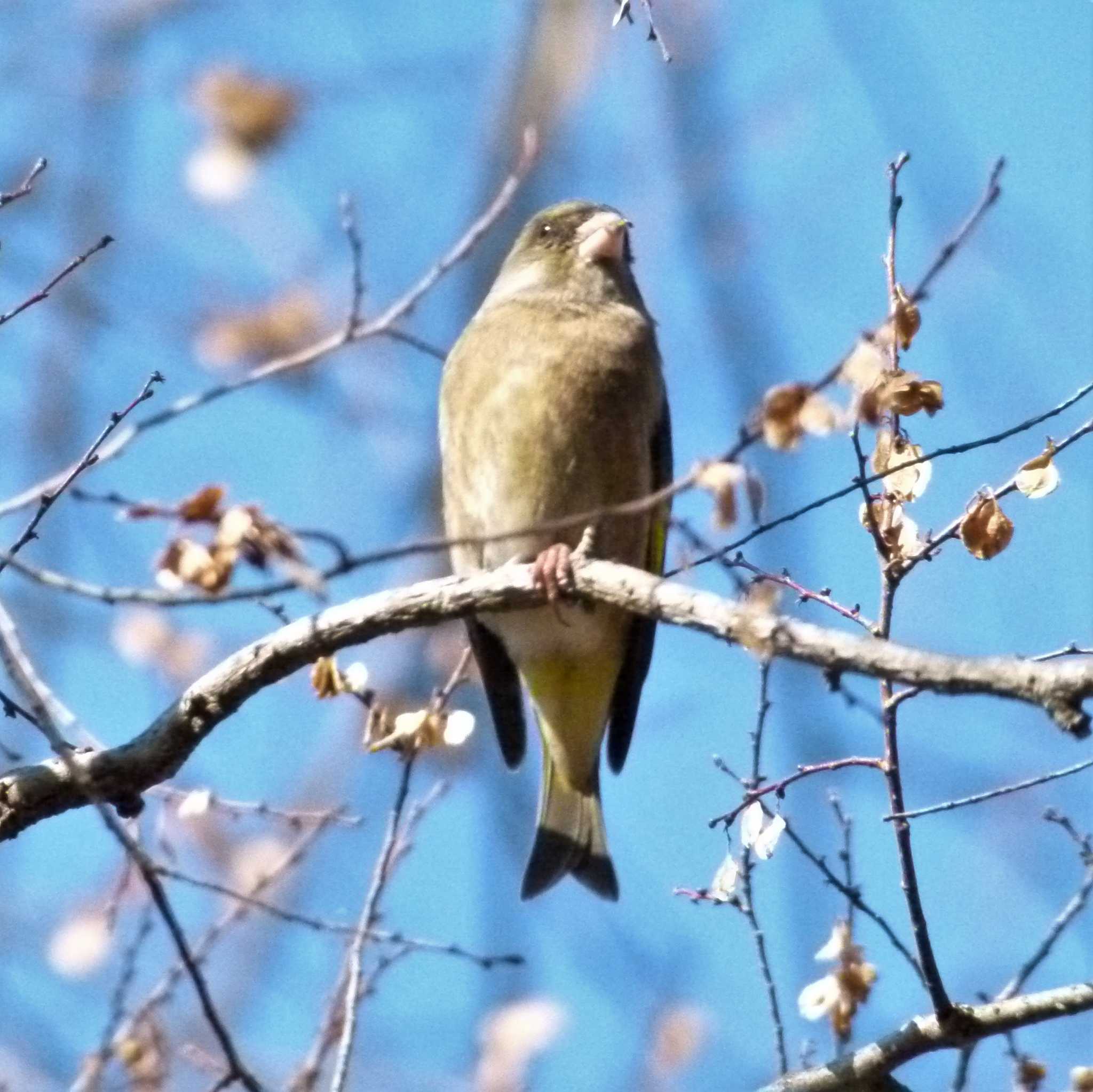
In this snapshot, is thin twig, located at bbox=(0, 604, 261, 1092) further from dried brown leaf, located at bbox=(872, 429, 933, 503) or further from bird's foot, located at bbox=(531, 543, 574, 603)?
dried brown leaf, located at bbox=(872, 429, 933, 503)

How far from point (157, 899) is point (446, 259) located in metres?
1.82

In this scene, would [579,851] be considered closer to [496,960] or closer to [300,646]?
[496,960]

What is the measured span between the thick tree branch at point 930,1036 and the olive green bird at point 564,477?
1.71 m

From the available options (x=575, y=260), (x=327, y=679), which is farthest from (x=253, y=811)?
(x=575, y=260)

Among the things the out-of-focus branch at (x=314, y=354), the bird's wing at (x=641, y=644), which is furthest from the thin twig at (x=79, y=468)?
the bird's wing at (x=641, y=644)

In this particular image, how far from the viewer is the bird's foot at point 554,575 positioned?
153 inches

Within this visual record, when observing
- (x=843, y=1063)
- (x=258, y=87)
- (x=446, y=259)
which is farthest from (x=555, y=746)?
(x=258, y=87)

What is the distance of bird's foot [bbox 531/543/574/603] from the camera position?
3889 millimetres

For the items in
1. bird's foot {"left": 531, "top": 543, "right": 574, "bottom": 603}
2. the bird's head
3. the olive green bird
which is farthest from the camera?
the bird's head

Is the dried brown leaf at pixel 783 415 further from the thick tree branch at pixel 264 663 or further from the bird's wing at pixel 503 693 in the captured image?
the bird's wing at pixel 503 693

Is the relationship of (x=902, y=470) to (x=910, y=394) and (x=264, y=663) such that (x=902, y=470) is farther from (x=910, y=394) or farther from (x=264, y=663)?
(x=264, y=663)

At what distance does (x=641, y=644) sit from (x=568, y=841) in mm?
601

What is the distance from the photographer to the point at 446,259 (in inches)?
162

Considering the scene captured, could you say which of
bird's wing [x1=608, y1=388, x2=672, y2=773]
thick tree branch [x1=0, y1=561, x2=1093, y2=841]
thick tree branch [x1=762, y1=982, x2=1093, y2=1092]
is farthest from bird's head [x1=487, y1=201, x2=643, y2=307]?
thick tree branch [x1=762, y1=982, x2=1093, y2=1092]
